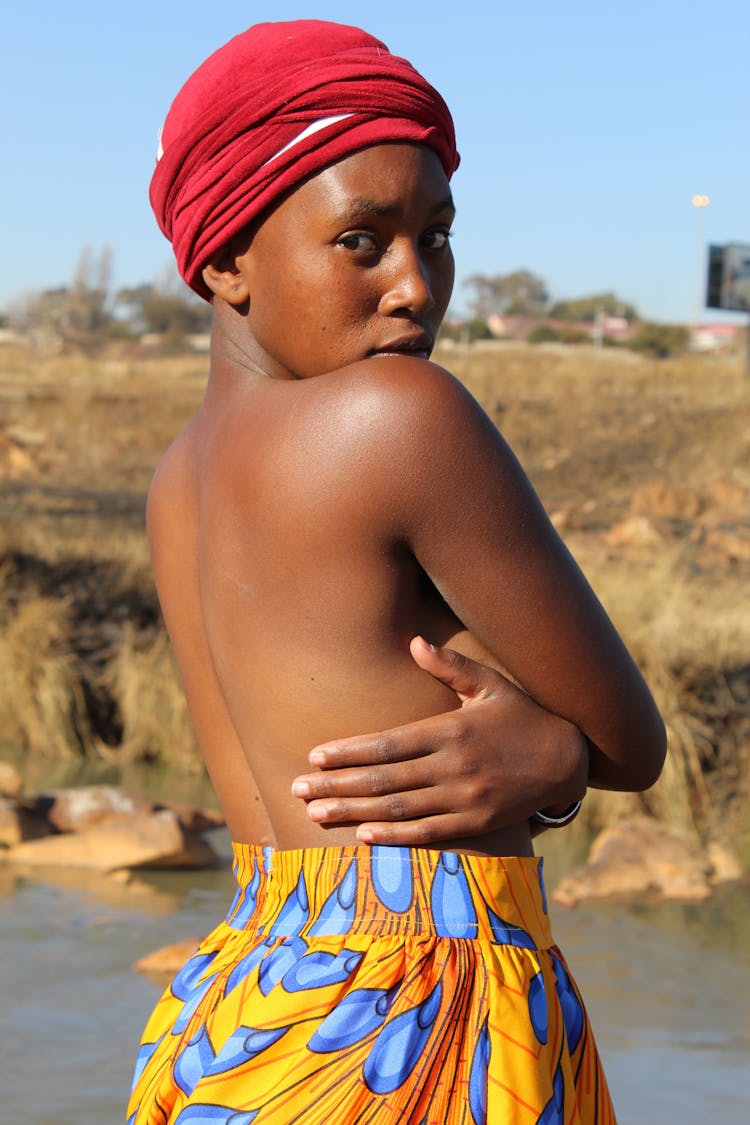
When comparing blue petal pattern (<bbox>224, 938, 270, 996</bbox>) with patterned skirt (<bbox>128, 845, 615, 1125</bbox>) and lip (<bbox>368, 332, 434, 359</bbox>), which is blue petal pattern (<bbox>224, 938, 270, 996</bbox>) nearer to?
patterned skirt (<bbox>128, 845, 615, 1125</bbox>)

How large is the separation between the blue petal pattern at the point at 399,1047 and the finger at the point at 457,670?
26 cm

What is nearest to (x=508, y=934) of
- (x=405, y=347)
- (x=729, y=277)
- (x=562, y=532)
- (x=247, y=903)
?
(x=247, y=903)

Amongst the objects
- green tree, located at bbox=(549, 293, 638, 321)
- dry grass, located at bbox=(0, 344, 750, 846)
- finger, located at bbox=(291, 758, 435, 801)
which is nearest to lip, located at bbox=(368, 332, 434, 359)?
finger, located at bbox=(291, 758, 435, 801)

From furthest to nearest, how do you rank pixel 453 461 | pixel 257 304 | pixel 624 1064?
1. pixel 624 1064
2. pixel 257 304
3. pixel 453 461

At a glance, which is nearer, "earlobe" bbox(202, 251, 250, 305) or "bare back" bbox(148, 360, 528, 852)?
"bare back" bbox(148, 360, 528, 852)

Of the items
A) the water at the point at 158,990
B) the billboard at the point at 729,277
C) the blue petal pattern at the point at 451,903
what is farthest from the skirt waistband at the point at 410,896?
the billboard at the point at 729,277

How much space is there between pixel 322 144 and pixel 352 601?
412 millimetres


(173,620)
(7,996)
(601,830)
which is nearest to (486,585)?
(173,620)

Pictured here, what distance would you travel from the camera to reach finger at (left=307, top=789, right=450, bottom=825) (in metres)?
1.27

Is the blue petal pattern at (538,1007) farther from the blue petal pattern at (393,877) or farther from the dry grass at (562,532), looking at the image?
the dry grass at (562,532)

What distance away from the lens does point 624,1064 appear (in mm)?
3506

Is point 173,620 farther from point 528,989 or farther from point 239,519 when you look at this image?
point 528,989

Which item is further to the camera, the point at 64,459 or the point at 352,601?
the point at 64,459

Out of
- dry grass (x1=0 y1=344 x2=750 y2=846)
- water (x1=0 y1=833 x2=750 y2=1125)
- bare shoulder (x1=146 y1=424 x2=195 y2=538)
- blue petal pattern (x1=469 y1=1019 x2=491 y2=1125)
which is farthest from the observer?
dry grass (x1=0 y1=344 x2=750 y2=846)
